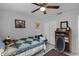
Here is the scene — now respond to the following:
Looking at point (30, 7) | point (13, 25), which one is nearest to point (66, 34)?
point (30, 7)

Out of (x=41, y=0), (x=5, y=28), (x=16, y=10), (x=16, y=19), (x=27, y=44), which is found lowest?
(x=27, y=44)

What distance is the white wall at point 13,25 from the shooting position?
4.45 ft

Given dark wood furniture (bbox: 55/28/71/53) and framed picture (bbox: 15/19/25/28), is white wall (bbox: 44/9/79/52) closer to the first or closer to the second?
dark wood furniture (bbox: 55/28/71/53)

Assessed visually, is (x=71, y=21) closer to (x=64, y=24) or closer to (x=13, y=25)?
(x=64, y=24)

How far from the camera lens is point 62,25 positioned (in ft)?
4.63

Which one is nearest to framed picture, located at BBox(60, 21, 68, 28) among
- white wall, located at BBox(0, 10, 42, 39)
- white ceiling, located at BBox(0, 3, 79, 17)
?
white ceiling, located at BBox(0, 3, 79, 17)

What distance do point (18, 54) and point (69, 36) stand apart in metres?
0.75

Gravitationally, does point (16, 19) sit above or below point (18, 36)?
above

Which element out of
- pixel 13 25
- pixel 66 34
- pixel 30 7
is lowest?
pixel 66 34

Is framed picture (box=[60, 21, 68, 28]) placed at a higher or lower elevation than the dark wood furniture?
higher

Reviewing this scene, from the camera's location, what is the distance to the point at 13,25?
4.53ft

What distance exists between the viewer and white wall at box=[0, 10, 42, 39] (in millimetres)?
1356

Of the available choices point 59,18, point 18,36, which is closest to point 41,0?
point 59,18

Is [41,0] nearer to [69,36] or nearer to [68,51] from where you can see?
[69,36]
